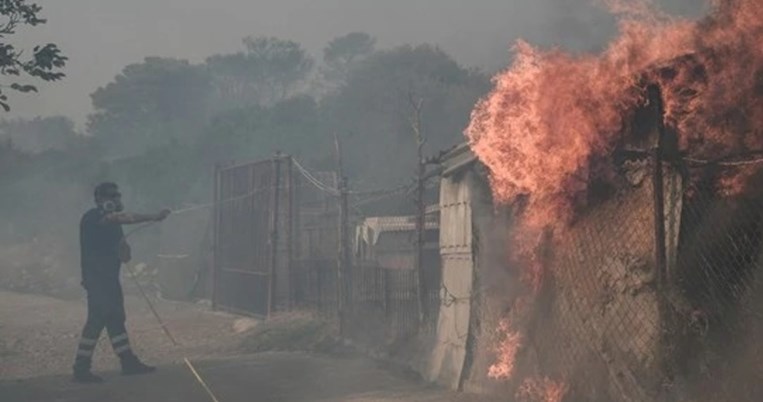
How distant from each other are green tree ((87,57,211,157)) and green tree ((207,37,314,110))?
242 inches

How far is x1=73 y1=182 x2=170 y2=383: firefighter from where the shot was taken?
39.9ft

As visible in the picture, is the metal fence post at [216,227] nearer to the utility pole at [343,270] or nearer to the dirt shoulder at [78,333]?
the dirt shoulder at [78,333]

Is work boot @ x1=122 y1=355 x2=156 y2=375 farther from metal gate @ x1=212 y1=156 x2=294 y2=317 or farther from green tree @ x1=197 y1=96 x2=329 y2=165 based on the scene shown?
green tree @ x1=197 y1=96 x2=329 y2=165

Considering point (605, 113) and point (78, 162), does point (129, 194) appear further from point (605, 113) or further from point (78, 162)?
point (605, 113)

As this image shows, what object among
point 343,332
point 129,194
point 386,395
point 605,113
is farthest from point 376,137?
point 605,113

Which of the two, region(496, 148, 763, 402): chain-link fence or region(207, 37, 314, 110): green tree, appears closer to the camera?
region(496, 148, 763, 402): chain-link fence

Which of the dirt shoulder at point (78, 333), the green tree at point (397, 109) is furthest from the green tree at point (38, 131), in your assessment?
the dirt shoulder at point (78, 333)

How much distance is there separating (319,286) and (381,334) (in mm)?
2805

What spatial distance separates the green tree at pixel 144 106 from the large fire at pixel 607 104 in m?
55.9

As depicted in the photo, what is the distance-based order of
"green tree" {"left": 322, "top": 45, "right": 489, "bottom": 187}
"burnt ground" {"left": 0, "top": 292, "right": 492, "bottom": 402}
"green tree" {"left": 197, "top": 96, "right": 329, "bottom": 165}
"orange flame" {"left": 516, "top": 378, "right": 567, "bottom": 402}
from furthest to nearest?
"green tree" {"left": 197, "top": 96, "right": 329, "bottom": 165} < "green tree" {"left": 322, "top": 45, "right": 489, "bottom": 187} < "burnt ground" {"left": 0, "top": 292, "right": 492, "bottom": 402} < "orange flame" {"left": 516, "top": 378, "right": 567, "bottom": 402}

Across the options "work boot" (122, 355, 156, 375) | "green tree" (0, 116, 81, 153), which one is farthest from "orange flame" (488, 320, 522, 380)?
"green tree" (0, 116, 81, 153)

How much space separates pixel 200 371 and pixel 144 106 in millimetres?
57127

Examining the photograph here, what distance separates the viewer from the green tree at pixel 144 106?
Answer: 6431cm

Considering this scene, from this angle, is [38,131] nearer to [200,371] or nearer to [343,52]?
[343,52]
